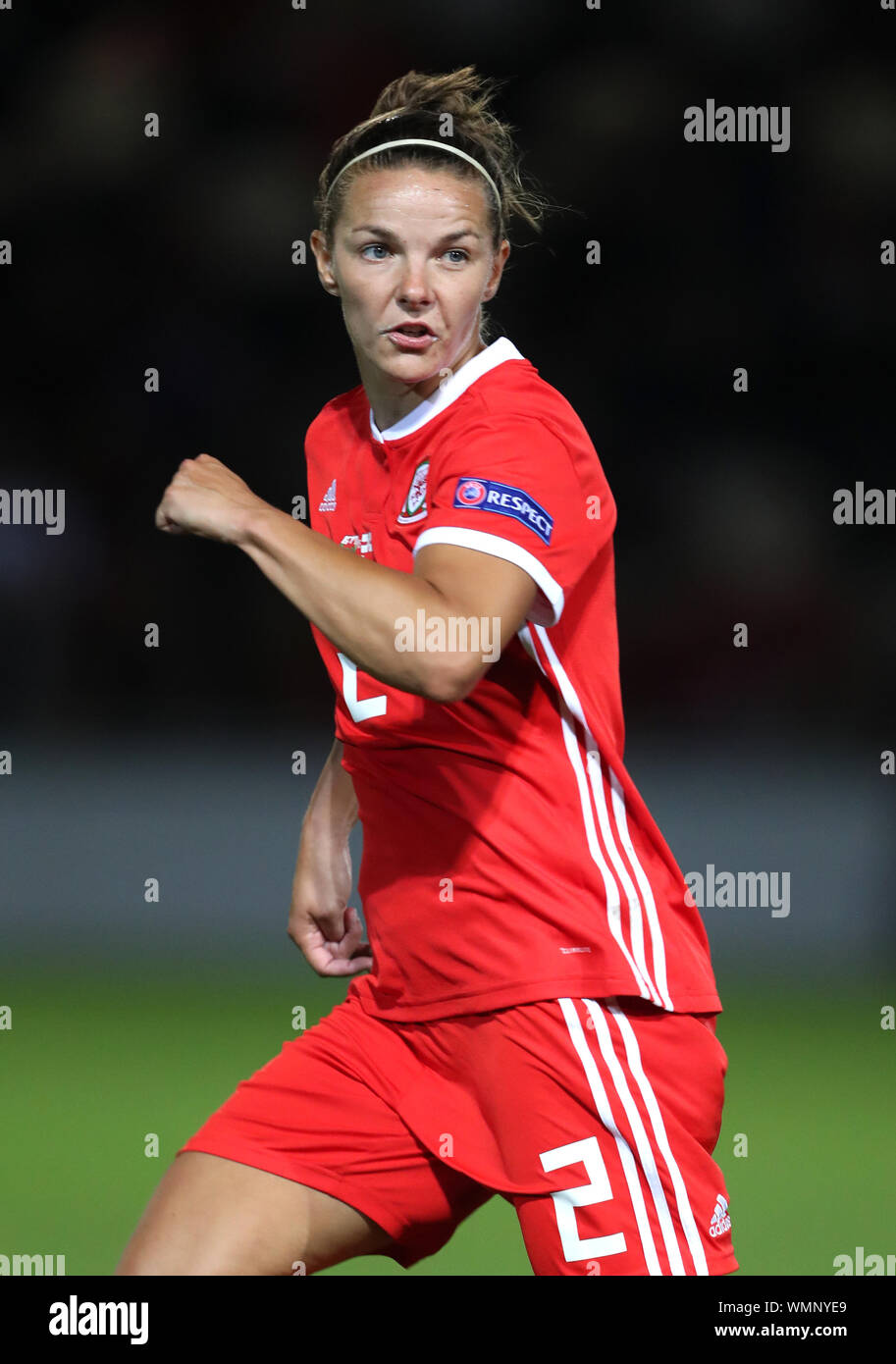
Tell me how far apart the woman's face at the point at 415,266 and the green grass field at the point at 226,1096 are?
6.51 feet

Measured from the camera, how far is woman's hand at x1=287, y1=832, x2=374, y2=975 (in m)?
2.75

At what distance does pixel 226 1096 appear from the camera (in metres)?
4.66

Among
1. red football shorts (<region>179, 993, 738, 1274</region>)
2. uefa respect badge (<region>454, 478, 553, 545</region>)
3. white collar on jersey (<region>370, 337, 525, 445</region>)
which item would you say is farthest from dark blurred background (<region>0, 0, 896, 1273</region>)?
uefa respect badge (<region>454, 478, 553, 545</region>)

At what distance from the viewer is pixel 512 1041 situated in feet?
7.23

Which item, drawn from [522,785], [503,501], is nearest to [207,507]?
[503,501]

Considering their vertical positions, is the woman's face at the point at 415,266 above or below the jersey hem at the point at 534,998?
above

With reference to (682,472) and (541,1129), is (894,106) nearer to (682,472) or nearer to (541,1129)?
(682,472)

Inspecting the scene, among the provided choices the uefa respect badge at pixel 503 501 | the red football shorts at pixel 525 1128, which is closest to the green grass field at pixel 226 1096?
the red football shorts at pixel 525 1128

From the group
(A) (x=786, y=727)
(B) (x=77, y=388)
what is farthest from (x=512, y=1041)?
(B) (x=77, y=388)

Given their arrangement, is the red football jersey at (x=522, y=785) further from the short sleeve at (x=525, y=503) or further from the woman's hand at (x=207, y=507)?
the woman's hand at (x=207, y=507)

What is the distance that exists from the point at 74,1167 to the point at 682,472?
14.8ft

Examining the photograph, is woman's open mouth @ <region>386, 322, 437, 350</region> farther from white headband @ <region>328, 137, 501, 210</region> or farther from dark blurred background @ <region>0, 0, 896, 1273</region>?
dark blurred background @ <region>0, 0, 896, 1273</region>

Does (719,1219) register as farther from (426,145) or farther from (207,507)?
(426,145)

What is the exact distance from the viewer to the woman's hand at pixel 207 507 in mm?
1998
